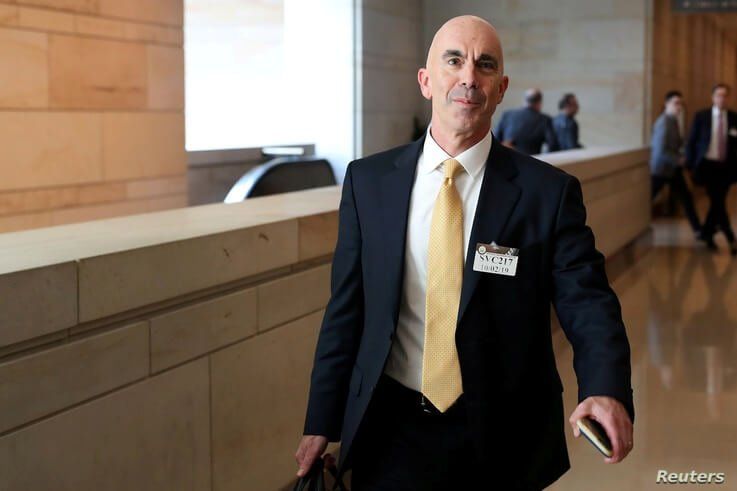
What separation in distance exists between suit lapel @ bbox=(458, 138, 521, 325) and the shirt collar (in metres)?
0.03

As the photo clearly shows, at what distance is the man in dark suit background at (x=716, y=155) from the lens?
1390cm

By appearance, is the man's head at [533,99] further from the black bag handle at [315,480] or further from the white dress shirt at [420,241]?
the black bag handle at [315,480]

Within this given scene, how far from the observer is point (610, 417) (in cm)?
231

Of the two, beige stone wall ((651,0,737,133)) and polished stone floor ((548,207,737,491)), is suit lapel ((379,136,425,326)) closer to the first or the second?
polished stone floor ((548,207,737,491))

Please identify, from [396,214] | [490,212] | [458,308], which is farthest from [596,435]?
[396,214]

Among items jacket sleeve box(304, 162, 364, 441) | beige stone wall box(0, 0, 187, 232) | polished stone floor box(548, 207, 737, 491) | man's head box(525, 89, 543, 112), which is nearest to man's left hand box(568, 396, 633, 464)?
jacket sleeve box(304, 162, 364, 441)

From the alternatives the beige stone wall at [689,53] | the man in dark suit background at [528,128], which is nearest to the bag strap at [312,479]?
the man in dark suit background at [528,128]

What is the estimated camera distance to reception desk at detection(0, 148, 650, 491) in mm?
3025

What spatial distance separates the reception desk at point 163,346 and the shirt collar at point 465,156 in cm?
110

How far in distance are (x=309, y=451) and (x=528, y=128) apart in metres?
12.2

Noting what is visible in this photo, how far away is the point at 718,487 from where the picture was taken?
5039mm

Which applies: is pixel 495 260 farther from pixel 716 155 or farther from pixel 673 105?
pixel 673 105

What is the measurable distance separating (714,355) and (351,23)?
A: 29.8 ft

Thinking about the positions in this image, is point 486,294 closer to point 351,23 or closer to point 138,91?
point 138,91
